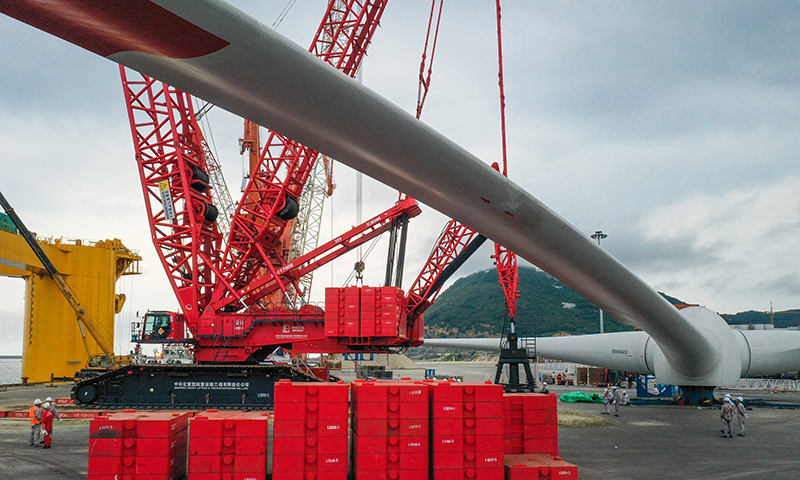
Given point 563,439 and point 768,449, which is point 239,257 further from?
→ point 768,449

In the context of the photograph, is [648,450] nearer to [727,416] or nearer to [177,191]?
[727,416]

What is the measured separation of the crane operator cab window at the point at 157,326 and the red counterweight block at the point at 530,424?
62.5ft

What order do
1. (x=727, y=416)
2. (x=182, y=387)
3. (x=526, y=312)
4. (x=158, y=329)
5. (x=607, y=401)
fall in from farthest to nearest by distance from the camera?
1. (x=526, y=312)
2. (x=158, y=329)
3. (x=607, y=401)
4. (x=182, y=387)
5. (x=727, y=416)

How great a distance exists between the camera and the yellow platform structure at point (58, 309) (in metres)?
40.9

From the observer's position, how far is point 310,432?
10297 millimetres

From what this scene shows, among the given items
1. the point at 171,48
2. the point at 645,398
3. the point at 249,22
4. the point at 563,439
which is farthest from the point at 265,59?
the point at 645,398

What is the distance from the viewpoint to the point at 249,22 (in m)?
6.68

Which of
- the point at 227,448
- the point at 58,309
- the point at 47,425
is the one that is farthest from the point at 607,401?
the point at 58,309

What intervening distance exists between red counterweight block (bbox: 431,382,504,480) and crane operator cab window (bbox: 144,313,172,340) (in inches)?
755

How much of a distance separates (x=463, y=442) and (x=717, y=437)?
12.8 m

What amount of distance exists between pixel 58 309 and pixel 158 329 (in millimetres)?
19700

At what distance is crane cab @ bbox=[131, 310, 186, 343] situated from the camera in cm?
2639

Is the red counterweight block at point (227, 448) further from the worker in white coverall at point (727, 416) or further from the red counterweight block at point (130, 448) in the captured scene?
the worker in white coverall at point (727, 416)

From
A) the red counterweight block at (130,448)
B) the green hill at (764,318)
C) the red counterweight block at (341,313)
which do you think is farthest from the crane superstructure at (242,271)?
the green hill at (764,318)
